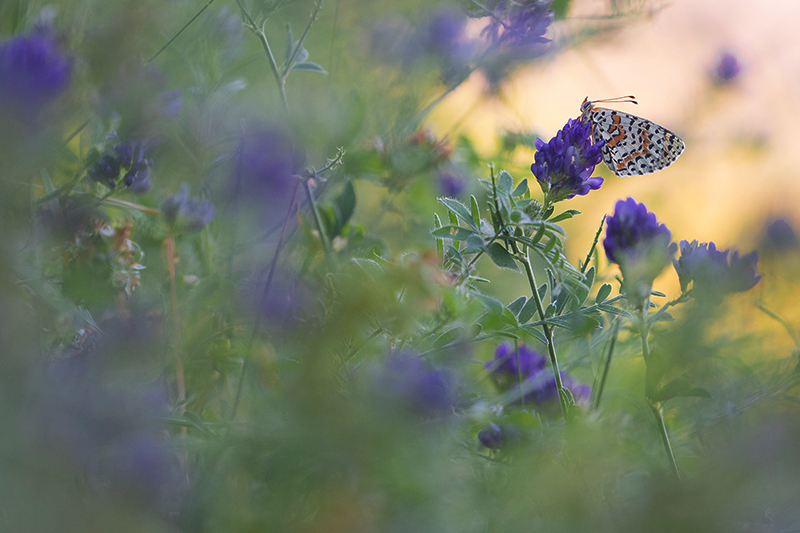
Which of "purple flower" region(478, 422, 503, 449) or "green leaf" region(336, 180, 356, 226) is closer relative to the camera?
"purple flower" region(478, 422, 503, 449)

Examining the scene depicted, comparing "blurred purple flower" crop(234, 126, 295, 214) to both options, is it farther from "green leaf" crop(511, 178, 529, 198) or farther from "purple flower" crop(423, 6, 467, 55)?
"purple flower" crop(423, 6, 467, 55)

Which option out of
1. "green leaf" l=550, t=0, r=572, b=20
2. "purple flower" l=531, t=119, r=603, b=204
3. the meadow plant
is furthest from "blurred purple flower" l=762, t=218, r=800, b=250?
"purple flower" l=531, t=119, r=603, b=204

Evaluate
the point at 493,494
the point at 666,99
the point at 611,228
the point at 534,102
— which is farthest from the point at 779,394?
the point at 666,99

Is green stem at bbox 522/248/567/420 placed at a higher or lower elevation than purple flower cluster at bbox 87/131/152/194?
lower

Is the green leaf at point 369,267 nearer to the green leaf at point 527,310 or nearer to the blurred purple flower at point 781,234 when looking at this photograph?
the green leaf at point 527,310

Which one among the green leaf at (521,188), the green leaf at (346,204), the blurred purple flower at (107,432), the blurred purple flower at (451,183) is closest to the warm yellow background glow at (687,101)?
the blurred purple flower at (451,183)

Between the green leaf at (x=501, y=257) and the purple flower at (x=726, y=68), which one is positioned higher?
the purple flower at (x=726, y=68)
